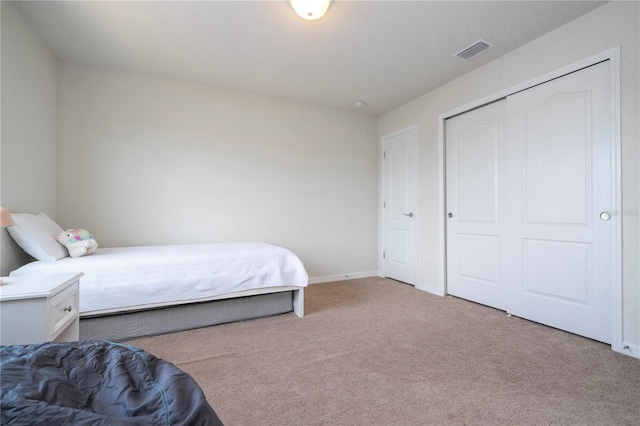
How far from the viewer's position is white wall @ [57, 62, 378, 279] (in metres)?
3.02

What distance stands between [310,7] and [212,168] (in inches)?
82.7

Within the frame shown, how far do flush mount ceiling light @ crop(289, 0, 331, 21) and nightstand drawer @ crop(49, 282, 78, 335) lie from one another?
90.4 inches

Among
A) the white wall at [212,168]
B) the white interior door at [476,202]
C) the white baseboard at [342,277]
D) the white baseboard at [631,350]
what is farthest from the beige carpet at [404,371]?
the white wall at [212,168]

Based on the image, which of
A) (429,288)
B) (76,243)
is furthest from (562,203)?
(76,243)

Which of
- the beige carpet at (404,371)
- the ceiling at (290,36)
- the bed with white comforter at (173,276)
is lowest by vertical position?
the beige carpet at (404,371)

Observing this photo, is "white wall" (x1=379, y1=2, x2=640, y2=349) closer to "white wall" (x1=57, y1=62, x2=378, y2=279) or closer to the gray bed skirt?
"white wall" (x1=57, y1=62, x2=378, y2=279)

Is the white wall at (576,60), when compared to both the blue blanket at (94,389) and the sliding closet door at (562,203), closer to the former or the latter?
the sliding closet door at (562,203)

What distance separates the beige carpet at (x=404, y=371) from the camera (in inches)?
55.8

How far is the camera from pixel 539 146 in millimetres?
2578

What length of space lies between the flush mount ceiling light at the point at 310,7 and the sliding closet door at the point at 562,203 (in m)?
1.96

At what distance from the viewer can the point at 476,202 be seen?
10.4ft

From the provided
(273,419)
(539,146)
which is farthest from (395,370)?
(539,146)

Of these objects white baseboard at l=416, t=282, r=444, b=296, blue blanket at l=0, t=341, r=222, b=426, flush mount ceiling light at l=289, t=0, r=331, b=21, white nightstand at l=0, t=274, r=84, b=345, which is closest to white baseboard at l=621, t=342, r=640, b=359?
white baseboard at l=416, t=282, r=444, b=296

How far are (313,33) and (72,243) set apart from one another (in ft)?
8.44
